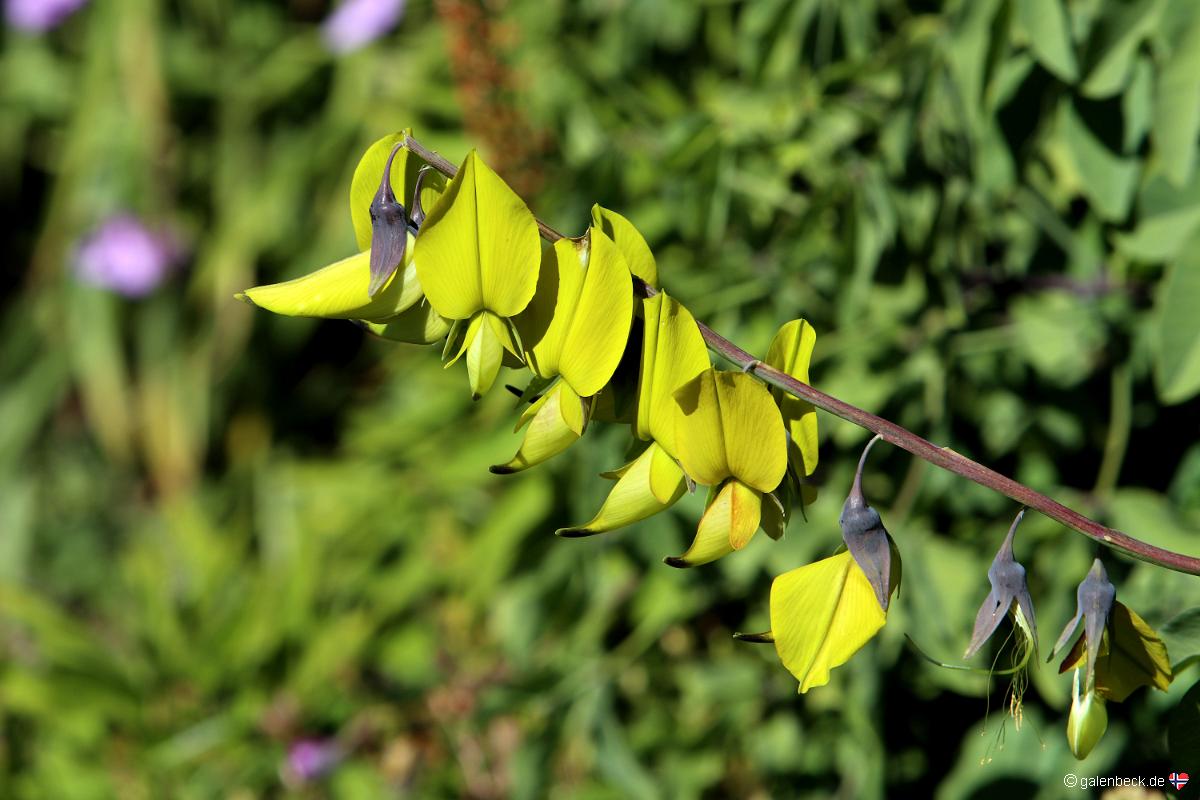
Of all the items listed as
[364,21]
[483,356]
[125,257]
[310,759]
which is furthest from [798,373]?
[125,257]

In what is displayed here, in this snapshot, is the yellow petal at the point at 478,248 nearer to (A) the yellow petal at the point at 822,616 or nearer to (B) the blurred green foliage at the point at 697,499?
(A) the yellow petal at the point at 822,616

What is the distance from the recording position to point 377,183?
685 mm

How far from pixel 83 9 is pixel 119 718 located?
75.0 inches

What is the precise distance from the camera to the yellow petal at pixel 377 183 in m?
0.67

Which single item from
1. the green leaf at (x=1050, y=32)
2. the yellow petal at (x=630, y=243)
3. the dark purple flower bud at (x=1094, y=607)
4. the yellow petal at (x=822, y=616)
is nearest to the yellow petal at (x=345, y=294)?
the yellow petal at (x=630, y=243)

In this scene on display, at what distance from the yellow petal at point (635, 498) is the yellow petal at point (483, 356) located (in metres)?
0.09

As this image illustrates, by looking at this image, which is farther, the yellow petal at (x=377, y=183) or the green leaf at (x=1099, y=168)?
the green leaf at (x=1099, y=168)

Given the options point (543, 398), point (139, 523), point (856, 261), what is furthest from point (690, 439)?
point (139, 523)

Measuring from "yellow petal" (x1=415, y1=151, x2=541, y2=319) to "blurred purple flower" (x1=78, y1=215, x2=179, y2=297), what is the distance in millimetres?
2382

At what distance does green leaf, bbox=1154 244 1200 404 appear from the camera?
39.2 inches

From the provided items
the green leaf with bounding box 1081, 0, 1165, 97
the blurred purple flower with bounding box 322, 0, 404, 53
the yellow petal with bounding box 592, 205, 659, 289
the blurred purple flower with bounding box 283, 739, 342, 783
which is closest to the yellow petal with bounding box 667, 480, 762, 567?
the yellow petal with bounding box 592, 205, 659, 289

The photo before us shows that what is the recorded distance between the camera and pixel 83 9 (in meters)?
3.03

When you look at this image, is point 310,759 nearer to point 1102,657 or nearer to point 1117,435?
point 1117,435

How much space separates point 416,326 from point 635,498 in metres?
0.17
